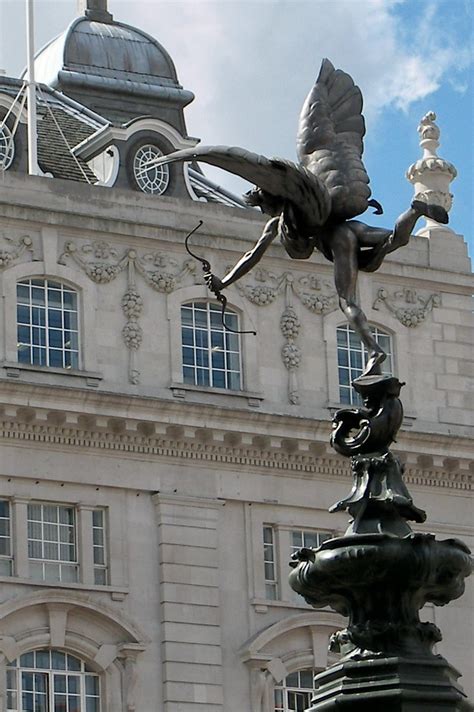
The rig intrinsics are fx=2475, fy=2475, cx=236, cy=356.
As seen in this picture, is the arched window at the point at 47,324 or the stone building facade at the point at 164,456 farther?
the arched window at the point at 47,324

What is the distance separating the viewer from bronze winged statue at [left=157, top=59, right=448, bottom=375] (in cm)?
1547

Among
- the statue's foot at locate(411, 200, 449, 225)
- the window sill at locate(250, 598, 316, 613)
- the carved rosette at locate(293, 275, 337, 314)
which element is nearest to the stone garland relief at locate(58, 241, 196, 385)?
the carved rosette at locate(293, 275, 337, 314)

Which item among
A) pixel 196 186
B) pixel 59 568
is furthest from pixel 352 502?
pixel 196 186

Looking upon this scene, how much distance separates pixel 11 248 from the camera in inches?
1734

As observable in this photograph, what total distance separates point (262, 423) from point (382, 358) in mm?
29606

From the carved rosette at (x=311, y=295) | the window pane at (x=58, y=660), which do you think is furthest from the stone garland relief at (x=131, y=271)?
the window pane at (x=58, y=660)

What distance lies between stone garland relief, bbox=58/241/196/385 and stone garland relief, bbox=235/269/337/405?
1517 mm

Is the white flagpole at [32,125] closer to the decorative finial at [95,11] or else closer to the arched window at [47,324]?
the arched window at [47,324]

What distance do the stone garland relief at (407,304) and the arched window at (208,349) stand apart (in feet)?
11.8

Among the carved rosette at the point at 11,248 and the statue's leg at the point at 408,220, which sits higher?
the carved rosette at the point at 11,248

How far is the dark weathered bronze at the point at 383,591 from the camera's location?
14.5 metres

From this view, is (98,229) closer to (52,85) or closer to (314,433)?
(314,433)

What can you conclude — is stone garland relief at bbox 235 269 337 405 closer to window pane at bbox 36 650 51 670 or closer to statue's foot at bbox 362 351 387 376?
window pane at bbox 36 650 51 670

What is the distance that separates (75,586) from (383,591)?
28.2m
